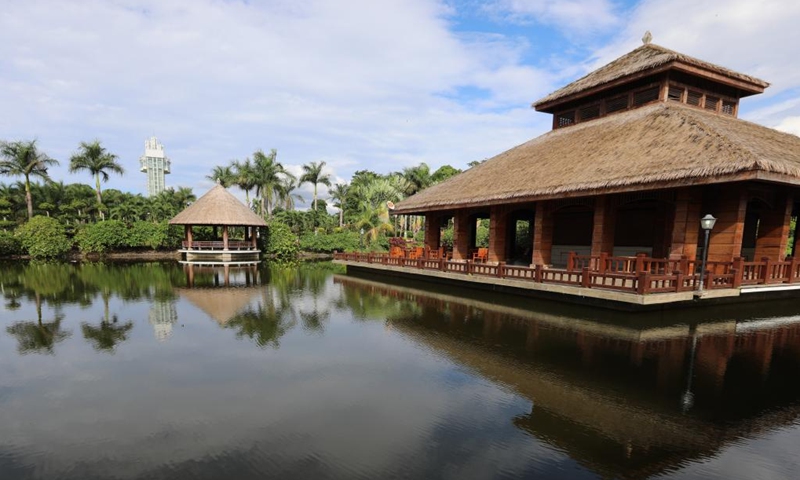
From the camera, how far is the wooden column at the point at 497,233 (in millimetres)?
16859

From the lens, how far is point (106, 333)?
30.1ft

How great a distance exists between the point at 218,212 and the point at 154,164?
174 m

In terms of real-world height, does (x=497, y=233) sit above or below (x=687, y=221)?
below

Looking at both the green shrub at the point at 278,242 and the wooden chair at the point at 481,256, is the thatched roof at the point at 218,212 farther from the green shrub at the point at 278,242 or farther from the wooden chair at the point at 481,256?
the wooden chair at the point at 481,256

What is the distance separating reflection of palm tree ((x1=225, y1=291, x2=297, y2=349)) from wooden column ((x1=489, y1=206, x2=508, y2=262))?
29.6ft

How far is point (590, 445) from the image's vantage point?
4508 millimetres

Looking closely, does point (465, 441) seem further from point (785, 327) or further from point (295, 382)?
point (785, 327)

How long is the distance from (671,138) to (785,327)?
6182 mm

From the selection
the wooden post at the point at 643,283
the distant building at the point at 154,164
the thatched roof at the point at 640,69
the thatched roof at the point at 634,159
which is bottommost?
the wooden post at the point at 643,283

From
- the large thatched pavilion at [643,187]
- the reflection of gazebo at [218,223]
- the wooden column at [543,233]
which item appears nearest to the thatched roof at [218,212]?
the reflection of gazebo at [218,223]

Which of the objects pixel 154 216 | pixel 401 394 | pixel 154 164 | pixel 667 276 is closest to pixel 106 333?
pixel 401 394

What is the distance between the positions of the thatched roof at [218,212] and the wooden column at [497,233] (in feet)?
67.5

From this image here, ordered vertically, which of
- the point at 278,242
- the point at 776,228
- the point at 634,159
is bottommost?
the point at 278,242

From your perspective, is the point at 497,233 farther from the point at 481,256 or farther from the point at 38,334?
the point at 38,334
